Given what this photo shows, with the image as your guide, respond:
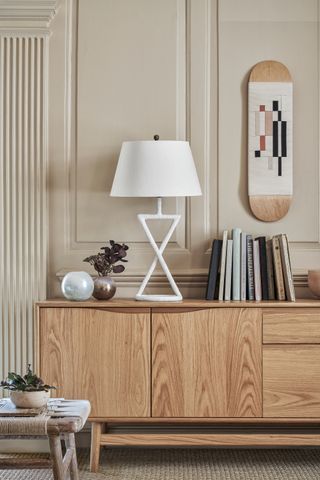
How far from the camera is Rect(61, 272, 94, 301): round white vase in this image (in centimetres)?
314

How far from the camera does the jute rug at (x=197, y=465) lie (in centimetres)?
307

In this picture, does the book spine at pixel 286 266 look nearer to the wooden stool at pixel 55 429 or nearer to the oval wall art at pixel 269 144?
the oval wall art at pixel 269 144

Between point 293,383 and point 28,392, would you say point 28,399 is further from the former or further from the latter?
point 293,383

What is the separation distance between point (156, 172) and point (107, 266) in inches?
16.9

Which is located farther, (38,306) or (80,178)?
(80,178)

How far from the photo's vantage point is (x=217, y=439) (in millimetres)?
3137

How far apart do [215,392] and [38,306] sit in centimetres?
75

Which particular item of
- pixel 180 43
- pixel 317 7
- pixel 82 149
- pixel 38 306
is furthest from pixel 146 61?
pixel 38 306

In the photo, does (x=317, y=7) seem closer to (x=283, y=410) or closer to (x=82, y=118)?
(x=82, y=118)

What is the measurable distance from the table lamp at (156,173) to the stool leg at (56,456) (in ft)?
2.88

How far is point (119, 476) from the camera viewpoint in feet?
10.1

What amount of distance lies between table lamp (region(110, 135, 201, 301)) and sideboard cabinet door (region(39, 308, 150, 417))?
18 centimetres

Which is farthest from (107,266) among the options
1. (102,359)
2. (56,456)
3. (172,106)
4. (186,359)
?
(56,456)

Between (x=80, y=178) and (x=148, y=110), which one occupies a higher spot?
(x=148, y=110)
